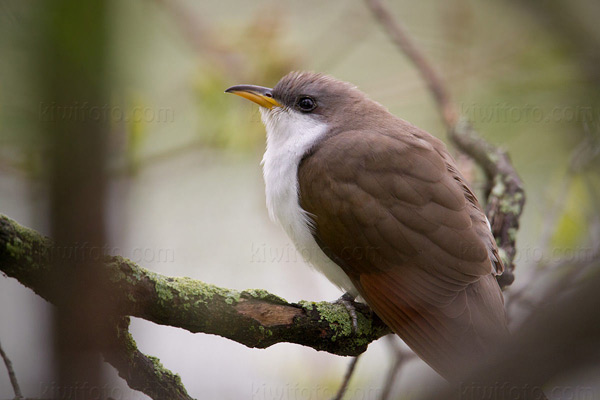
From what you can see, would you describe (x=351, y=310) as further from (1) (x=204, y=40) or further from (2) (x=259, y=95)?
(1) (x=204, y=40)

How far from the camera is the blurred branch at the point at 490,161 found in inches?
173

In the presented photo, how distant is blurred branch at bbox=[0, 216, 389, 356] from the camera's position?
7.06ft

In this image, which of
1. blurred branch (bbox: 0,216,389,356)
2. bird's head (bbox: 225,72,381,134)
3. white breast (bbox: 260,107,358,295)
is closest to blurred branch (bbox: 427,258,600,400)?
blurred branch (bbox: 0,216,389,356)

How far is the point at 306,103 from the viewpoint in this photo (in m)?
4.62

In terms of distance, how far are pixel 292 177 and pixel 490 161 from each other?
1.76 m

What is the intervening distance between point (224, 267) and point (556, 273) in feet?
10.8

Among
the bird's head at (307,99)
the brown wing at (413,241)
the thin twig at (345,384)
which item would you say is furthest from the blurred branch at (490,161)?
the thin twig at (345,384)

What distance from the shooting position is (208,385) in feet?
16.4

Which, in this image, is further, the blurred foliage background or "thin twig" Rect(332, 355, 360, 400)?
the blurred foliage background

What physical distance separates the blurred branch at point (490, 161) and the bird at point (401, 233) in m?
0.69

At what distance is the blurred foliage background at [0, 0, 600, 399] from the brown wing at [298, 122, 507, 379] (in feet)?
1.31

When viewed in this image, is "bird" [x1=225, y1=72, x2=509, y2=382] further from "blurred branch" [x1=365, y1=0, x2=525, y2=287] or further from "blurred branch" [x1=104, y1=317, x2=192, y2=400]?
"blurred branch" [x1=104, y1=317, x2=192, y2=400]

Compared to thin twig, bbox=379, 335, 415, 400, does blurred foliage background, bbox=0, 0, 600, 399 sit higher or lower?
higher

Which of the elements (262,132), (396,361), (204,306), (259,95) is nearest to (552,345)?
(204,306)
